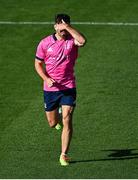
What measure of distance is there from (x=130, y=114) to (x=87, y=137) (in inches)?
75.8

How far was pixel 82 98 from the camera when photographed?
20156 millimetres

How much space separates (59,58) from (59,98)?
2.57 feet

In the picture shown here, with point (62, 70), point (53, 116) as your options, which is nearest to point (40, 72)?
point (62, 70)

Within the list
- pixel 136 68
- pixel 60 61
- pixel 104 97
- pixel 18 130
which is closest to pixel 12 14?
pixel 136 68

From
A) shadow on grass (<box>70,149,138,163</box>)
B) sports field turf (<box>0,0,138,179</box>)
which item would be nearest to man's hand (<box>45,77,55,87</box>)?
sports field turf (<box>0,0,138,179</box>)

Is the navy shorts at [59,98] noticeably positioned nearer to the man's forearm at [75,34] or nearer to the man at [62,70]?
the man at [62,70]

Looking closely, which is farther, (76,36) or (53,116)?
(53,116)

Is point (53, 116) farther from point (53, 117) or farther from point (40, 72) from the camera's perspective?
point (40, 72)

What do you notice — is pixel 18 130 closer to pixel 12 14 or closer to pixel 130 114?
pixel 130 114

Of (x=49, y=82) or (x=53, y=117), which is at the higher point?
(x=49, y=82)

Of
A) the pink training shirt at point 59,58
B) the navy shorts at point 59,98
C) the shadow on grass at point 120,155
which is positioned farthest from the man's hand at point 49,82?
the shadow on grass at point 120,155

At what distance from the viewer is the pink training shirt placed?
1553 centimetres

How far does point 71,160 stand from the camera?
51.9 ft

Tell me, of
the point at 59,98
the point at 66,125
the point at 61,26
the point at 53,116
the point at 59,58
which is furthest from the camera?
the point at 53,116
